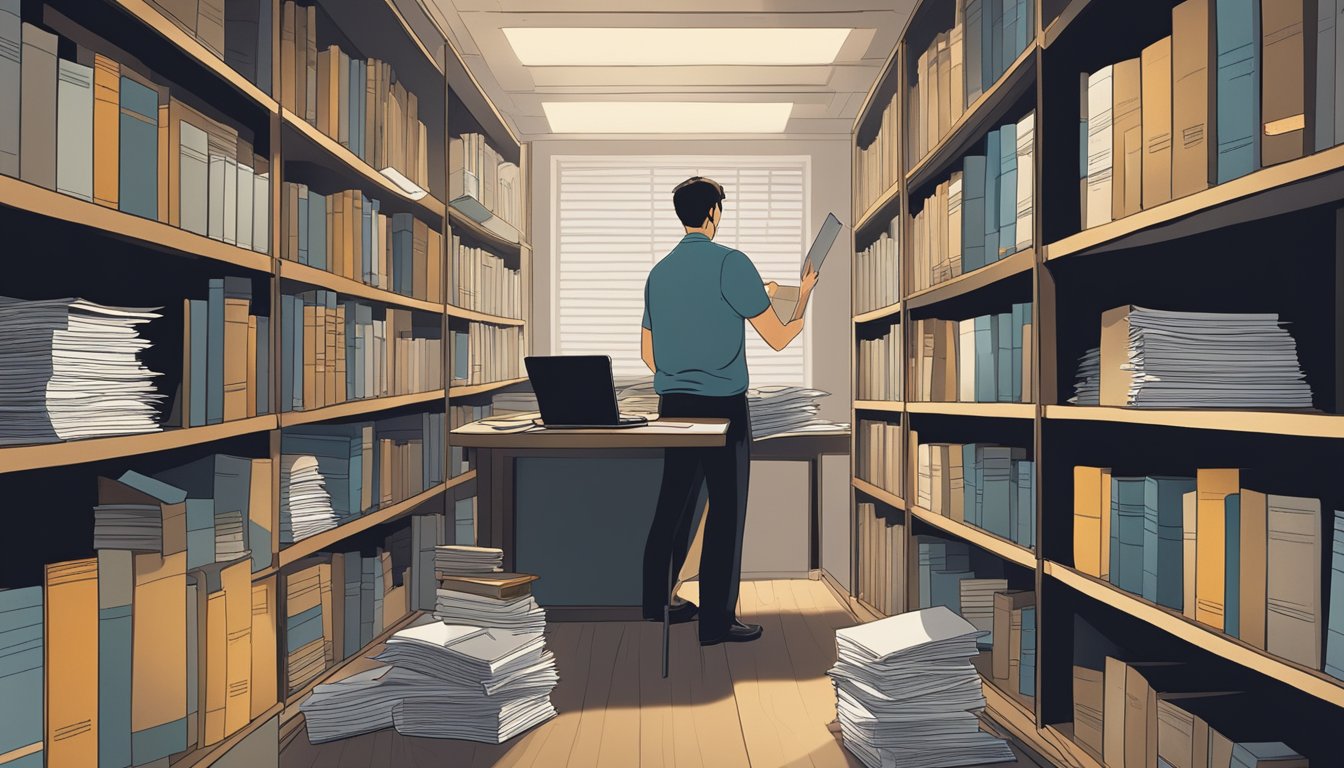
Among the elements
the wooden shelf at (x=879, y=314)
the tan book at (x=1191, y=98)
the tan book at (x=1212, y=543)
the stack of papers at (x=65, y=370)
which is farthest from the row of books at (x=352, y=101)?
the tan book at (x=1212, y=543)

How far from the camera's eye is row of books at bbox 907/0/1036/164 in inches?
95.7

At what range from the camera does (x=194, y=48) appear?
6.41 feet

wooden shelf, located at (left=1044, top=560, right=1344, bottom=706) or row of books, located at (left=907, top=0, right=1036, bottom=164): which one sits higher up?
row of books, located at (left=907, top=0, right=1036, bottom=164)

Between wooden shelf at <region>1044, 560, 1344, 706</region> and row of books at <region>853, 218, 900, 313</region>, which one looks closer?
wooden shelf at <region>1044, 560, 1344, 706</region>

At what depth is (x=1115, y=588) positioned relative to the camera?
6.18ft

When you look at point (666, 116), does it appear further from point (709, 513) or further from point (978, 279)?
point (978, 279)

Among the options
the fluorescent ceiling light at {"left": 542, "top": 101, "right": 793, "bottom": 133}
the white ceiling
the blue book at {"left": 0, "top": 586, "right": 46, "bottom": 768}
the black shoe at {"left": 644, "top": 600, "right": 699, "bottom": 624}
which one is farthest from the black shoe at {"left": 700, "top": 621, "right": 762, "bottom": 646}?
the fluorescent ceiling light at {"left": 542, "top": 101, "right": 793, "bottom": 133}

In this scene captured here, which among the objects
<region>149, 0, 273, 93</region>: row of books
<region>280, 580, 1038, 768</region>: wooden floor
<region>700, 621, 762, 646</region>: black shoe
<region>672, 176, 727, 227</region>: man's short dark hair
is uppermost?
<region>149, 0, 273, 93</region>: row of books

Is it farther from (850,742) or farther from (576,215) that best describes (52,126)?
(576,215)

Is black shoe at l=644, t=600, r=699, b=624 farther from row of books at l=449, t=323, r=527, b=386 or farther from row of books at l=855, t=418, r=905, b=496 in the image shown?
row of books at l=449, t=323, r=527, b=386

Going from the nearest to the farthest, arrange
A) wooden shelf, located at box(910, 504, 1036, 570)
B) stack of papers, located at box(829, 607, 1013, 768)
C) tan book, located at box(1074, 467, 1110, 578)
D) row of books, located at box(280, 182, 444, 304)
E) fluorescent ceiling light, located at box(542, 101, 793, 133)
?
tan book, located at box(1074, 467, 1110, 578) < stack of papers, located at box(829, 607, 1013, 768) < wooden shelf, located at box(910, 504, 1036, 570) < row of books, located at box(280, 182, 444, 304) < fluorescent ceiling light, located at box(542, 101, 793, 133)

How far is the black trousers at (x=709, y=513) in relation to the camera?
10.2 feet

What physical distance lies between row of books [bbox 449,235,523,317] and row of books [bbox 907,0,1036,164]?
2037mm

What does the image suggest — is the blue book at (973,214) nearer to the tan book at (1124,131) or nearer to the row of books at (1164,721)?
the tan book at (1124,131)
